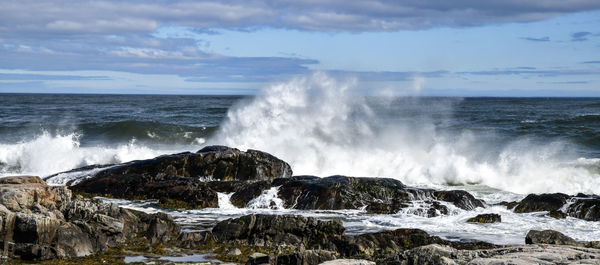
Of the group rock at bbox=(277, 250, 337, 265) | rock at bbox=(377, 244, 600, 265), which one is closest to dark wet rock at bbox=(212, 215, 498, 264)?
rock at bbox=(277, 250, 337, 265)

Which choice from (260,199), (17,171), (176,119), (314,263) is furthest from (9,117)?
(314,263)

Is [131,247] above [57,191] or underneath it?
underneath

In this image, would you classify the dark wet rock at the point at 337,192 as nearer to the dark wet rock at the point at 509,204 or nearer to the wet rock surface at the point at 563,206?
the dark wet rock at the point at 509,204

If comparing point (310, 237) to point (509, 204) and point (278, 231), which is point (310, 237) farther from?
point (509, 204)

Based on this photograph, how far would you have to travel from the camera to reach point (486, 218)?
15844 millimetres

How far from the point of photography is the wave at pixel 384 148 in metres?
25.2

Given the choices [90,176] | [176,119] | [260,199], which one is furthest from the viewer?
[176,119]

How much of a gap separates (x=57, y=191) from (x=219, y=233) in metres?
3.71

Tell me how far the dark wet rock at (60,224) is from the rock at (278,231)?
1.23 meters

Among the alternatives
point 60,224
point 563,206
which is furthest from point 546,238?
point 60,224

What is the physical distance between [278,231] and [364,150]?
56.1ft

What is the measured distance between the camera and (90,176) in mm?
20531

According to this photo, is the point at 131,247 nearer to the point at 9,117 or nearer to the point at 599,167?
the point at 599,167

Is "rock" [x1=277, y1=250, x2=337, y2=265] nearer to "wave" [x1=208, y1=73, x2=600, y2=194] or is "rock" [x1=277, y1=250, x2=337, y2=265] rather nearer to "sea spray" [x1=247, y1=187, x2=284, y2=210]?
"sea spray" [x1=247, y1=187, x2=284, y2=210]
